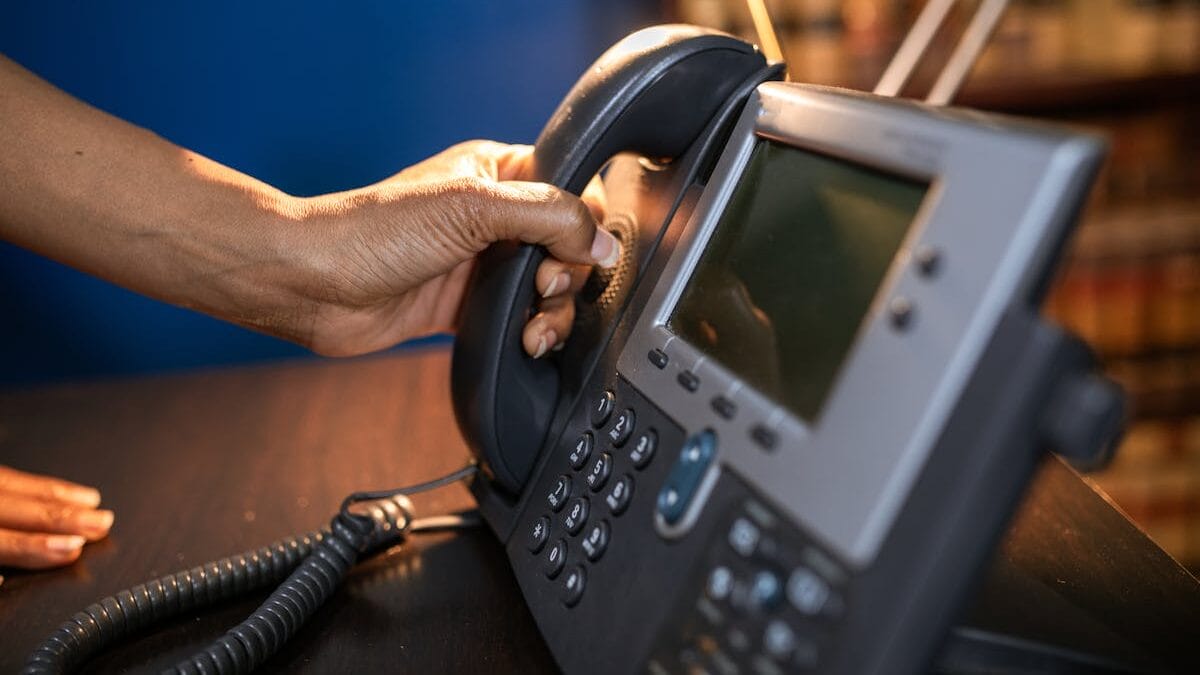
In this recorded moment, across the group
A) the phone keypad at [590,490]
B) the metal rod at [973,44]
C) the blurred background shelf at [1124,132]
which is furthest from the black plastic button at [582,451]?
the blurred background shelf at [1124,132]

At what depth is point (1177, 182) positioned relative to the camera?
1.74 m

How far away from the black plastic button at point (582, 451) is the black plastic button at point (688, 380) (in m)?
0.09

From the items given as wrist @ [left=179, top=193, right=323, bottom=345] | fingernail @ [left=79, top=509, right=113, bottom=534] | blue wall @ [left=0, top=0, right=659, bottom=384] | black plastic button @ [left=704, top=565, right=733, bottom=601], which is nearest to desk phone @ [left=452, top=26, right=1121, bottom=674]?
black plastic button @ [left=704, top=565, right=733, bottom=601]

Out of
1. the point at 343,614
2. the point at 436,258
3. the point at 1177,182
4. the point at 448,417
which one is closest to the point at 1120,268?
the point at 1177,182

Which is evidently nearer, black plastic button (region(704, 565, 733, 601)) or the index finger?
black plastic button (region(704, 565, 733, 601))

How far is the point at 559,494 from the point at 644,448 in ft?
0.31

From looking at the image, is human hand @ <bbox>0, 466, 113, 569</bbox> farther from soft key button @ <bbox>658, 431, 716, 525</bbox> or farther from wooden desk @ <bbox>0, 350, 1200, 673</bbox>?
soft key button @ <bbox>658, 431, 716, 525</bbox>

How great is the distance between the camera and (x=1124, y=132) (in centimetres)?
173

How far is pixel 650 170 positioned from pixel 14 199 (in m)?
0.43

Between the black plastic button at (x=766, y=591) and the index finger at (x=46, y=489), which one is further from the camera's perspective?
the index finger at (x=46, y=489)

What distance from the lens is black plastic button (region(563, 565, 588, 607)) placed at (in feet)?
1.77

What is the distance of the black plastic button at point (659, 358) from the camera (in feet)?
1.83

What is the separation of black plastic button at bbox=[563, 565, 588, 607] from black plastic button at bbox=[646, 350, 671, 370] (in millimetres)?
105

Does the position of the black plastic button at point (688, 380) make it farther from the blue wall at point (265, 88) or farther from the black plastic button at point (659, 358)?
the blue wall at point (265, 88)
